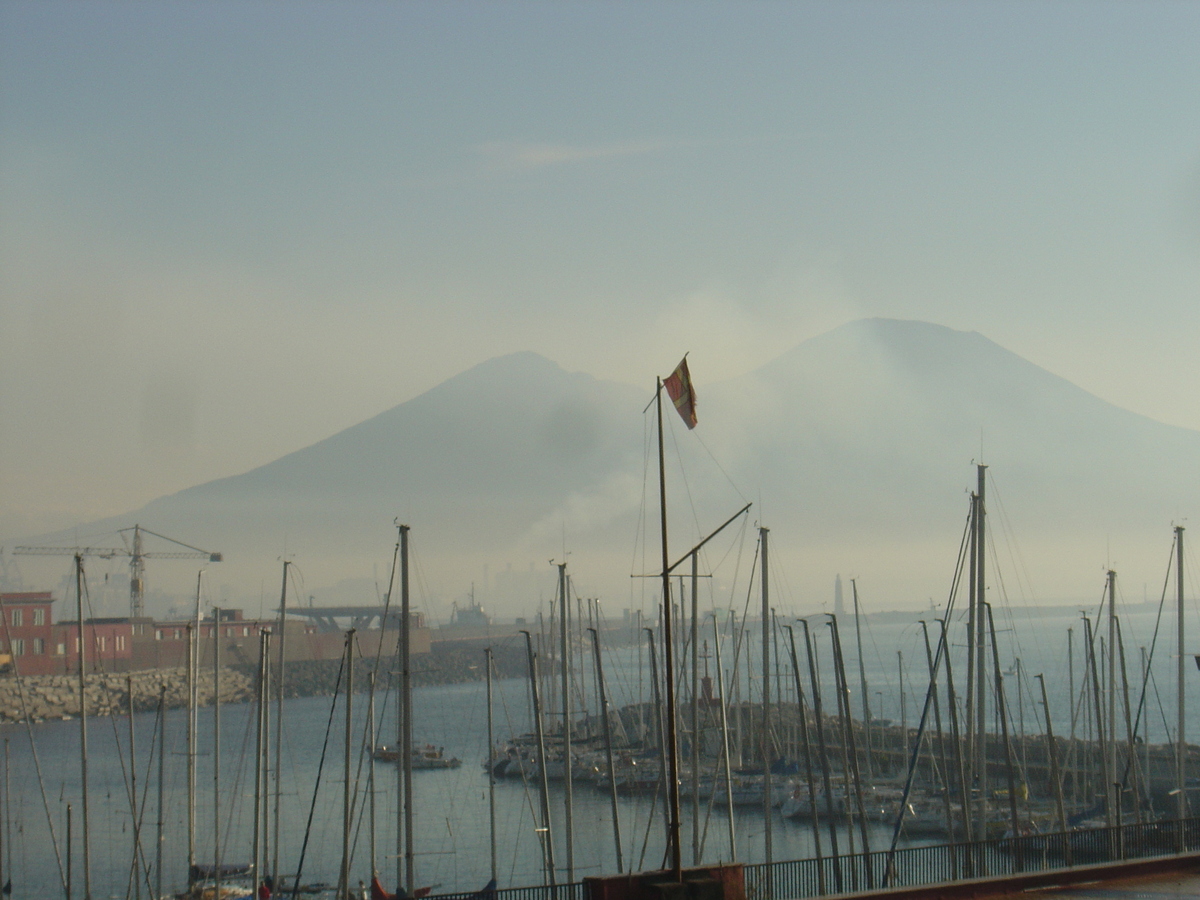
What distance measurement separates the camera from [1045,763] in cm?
6269

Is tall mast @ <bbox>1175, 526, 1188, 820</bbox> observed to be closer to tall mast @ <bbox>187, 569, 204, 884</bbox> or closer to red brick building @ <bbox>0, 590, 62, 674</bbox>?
tall mast @ <bbox>187, 569, 204, 884</bbox>

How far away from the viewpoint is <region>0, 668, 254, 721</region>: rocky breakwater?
129 m

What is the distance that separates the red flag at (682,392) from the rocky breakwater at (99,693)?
110 metres

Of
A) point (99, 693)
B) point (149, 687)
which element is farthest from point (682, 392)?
point (149, 687)

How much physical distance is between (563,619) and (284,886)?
13.3 metres

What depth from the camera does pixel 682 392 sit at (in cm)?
2041

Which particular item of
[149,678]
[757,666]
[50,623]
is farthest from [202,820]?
[149,678]

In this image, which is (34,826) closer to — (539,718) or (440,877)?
(440,877)

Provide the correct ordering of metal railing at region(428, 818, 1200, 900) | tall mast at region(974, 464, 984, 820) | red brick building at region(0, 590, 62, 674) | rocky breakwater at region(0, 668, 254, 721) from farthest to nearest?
rocky breakwater at region(0, 668, 254, 721)
red brick building at region(0, 590, 62, 674)
tall mast at region(974, 464, 984, 820)
metal railing at region(428, 818, 1200, 900)

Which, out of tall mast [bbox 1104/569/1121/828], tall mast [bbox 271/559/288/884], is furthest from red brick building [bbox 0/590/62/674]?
tall mast [bbox 1104/569/1121/828]

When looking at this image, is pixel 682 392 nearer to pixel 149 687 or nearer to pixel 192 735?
pixel 192 735

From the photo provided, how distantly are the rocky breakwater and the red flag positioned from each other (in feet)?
360

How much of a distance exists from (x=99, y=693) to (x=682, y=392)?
13331cm

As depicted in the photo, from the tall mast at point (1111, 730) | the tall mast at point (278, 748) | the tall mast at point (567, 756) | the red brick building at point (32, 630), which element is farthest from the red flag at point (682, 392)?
the red brick building at point (32, 630)
